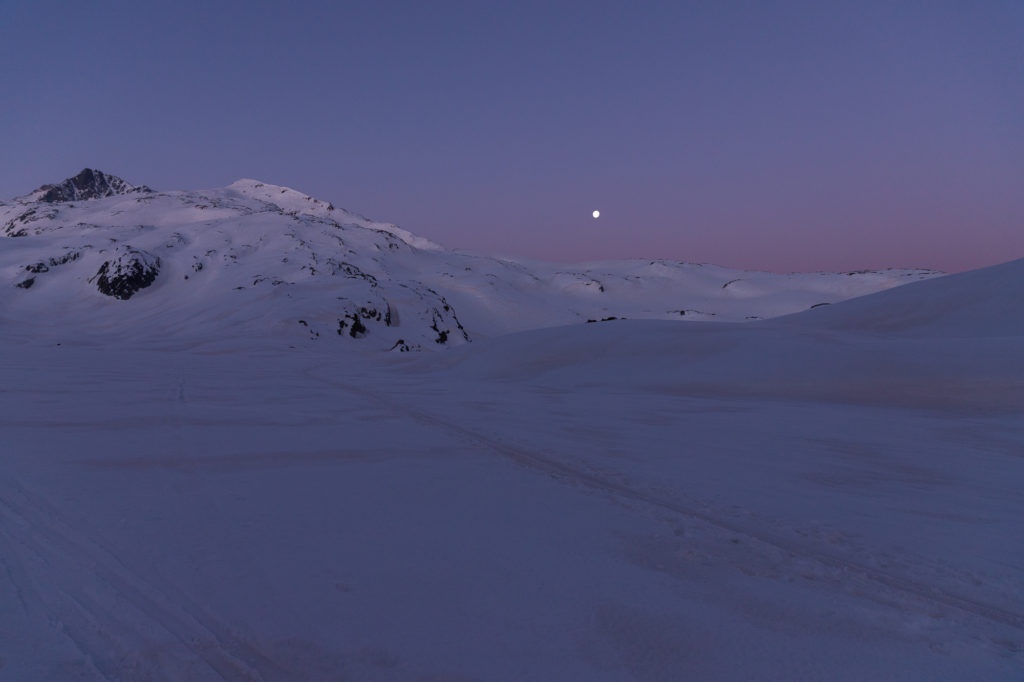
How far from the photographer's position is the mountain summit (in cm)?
15990

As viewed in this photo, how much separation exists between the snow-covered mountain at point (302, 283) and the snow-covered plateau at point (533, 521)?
657 inches

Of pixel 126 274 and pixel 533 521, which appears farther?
pixel 126 274

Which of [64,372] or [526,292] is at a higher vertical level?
[526,292]

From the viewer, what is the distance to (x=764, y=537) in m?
2.82

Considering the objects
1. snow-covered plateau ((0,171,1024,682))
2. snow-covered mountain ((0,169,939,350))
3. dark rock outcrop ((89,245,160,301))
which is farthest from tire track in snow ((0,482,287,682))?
dark rock outcrop ((89,245,160,301))

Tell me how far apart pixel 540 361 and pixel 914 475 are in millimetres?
7548

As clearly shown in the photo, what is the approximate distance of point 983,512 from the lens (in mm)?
3273

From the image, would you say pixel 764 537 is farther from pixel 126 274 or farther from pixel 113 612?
pixel 126 274

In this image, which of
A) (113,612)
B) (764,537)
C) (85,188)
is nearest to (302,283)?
(113,612)

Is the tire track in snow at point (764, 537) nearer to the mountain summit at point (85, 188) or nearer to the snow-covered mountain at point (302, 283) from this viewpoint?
the snow-covered mountain at point (302, 283)

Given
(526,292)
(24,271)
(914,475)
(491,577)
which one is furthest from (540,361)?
(526,292)

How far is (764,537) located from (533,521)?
3.69ft

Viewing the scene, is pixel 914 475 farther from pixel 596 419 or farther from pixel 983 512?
pixel 596 419

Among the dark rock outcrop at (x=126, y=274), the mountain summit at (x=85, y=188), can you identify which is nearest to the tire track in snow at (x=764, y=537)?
the dark rock outcrop at (x=126, y=274)
